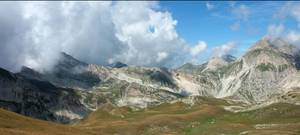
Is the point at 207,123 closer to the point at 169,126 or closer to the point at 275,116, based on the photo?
the point at 169,126

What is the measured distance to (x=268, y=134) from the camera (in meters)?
132

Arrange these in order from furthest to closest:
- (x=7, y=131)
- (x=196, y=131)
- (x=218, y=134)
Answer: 1. (x=196, y=131)
2. (x=218, y=134)
3. (x=7, y=131)

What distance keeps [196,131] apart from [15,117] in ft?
275

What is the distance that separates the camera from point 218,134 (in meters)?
152

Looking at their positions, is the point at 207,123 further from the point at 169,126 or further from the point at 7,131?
the point at 7,131

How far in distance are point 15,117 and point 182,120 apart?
11138 cm

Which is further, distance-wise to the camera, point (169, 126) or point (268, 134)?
point (169, 126)

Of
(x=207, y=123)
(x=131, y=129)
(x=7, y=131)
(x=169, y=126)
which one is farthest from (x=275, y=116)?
(x=7, y=131)

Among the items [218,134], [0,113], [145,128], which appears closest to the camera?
[0,113]

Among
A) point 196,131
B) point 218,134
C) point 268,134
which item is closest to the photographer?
point 268,134

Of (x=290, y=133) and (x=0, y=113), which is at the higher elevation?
(x=0, y=113)

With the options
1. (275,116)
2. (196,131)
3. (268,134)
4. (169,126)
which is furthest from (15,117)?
(275,116)

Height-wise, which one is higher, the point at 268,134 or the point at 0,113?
the point at 0,113

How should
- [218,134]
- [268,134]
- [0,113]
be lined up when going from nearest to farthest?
[0,113]
[268,134]
[218,134]
